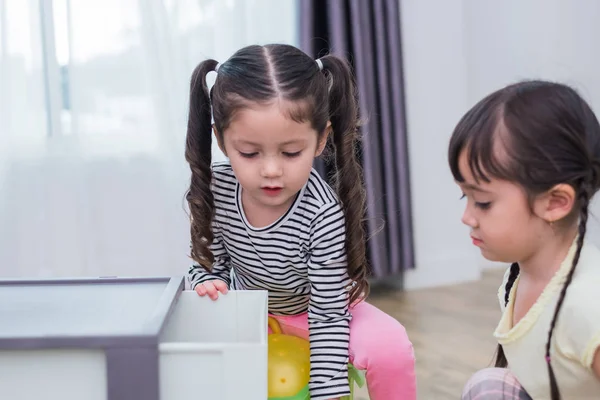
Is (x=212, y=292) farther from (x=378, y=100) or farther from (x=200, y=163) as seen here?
(x=378, y=100)

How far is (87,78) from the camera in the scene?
2109mm

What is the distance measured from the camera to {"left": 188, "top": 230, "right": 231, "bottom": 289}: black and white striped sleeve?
1381mm

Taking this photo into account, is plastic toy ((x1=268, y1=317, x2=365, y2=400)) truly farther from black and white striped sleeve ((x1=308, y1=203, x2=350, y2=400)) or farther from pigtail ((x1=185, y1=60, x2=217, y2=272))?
pigtail ((x1=185, y1=60, x2=217, y2=272))

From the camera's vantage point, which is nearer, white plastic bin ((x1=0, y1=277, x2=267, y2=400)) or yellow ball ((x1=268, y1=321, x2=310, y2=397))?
white plastic bin ((x1=0, y1=277, x2=267, y2=400))

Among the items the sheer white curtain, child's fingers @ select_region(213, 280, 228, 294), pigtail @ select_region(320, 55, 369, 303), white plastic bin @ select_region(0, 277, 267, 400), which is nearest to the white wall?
the sheer white curtain

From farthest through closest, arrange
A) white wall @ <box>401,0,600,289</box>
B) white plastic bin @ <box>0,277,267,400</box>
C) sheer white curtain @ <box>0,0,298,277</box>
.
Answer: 1. white wall @ <box>401,0,600,289</box>
2. sheer white curtain @ <box>0,0,298,277</box>
3. white plastic bin @ <box>0,277,267,400</box>

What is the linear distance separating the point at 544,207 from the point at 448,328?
3.87ft

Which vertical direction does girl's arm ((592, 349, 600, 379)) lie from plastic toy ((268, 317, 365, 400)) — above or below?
above

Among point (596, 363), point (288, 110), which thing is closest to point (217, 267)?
point (288, 110)

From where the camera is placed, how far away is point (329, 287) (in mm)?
1274

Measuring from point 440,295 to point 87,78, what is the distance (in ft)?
4.19

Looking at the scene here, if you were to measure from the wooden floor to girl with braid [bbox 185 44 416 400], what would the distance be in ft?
1.44

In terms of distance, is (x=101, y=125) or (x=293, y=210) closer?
(x=293, y=210)

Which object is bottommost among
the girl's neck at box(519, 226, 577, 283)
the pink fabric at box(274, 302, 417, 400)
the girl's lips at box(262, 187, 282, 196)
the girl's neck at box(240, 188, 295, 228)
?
the pink fabric at box(274, 302, 417, 400)
